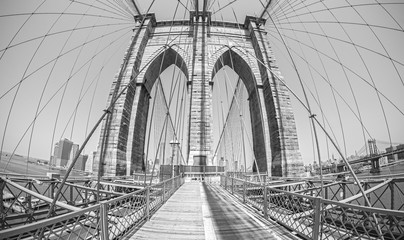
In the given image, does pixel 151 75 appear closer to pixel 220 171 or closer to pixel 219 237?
pixel 220 171

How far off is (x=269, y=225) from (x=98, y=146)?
49.5ft

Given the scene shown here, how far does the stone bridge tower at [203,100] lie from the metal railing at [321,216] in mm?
7375

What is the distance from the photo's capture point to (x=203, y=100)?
53.1 feet

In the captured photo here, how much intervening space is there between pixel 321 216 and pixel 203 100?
545 inches

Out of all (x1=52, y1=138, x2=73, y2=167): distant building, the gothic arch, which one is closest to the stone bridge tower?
the gothic arch

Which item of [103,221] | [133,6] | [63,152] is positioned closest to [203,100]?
[133,6]

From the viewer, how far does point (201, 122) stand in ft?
51.1

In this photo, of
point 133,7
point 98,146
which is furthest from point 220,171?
point 133,7

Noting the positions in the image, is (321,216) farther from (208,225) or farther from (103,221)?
(103,221)

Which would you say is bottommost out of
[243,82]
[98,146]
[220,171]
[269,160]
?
[220,171]

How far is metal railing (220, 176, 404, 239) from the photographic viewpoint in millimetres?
2311

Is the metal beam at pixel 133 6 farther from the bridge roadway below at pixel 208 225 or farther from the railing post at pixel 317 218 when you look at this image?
the railing post at pixel 317 218

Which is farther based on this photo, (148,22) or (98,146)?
(148,22)

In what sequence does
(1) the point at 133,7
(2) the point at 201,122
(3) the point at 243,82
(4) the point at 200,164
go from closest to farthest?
(4) the point at 200,164 → (2) the point at 201,122 → (1) the point at 133,7 → (3) the point at 243,82
